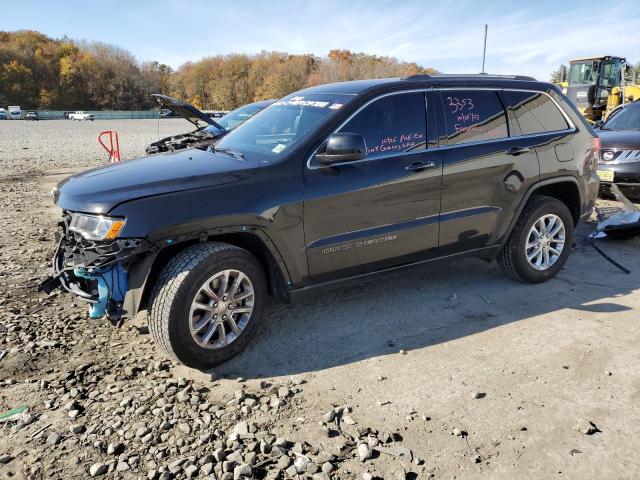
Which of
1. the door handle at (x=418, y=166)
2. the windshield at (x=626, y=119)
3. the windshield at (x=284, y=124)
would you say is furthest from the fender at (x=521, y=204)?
the windshield at (x=626, y=119)

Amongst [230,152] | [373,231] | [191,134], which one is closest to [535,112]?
[373,231]

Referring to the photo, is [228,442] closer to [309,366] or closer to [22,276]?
[309,366]

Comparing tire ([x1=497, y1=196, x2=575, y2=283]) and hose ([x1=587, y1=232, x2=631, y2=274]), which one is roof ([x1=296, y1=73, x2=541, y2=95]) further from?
hose ([x1=587, y1=232, x2=631, y2=274])

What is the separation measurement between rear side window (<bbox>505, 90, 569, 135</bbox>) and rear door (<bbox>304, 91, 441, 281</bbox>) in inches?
42.1

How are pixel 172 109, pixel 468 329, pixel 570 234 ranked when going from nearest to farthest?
1. pixel 468 329
2. pixel 570 234
3. pixel 172 109

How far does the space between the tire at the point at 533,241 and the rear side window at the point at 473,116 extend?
2.64 feet

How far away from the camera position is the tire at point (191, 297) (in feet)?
10.3

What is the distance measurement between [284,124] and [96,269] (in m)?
1.94

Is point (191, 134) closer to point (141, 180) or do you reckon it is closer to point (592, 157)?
point (141, 180)

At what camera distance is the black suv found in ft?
10.4

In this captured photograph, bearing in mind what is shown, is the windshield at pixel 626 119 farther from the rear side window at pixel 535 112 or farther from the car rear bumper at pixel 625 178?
the rear side window at pixel 535 112

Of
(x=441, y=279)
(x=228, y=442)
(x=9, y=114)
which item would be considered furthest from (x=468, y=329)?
(x=9, y=114)

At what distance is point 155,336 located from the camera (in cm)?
325

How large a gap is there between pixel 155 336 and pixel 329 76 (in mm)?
108748
